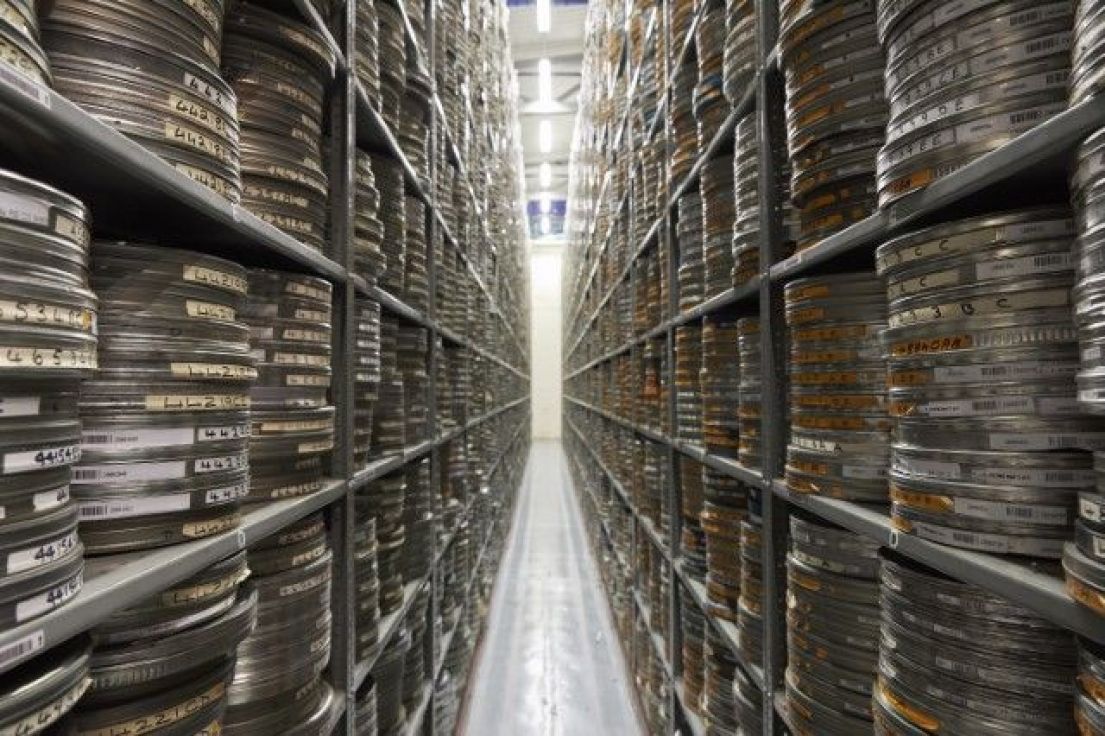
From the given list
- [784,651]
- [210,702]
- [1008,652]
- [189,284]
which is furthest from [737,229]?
[210,702]

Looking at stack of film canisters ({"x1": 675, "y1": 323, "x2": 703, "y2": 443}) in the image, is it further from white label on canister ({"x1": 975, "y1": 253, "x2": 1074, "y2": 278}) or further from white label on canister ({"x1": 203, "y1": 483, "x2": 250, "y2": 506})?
white label on canister ({"x1": 203, "y1": 483, "x2": 250, "y2": 506})

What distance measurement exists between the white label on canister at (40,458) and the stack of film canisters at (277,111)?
89 centimetres

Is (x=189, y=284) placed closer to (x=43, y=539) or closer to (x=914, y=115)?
(x=43, y=539)

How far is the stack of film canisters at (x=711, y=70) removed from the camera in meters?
2.78

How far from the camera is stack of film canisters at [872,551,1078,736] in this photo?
1.20 metres

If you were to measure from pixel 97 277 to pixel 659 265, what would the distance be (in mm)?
3384

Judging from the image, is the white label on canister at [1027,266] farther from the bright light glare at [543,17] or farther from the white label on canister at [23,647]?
the bright light glare at [543,17]

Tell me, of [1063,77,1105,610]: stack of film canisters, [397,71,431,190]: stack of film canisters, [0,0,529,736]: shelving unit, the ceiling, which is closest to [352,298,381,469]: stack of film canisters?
[0,0,529,736]: shelving unit

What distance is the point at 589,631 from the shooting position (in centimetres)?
596

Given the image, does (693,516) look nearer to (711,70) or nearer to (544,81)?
(711,70)

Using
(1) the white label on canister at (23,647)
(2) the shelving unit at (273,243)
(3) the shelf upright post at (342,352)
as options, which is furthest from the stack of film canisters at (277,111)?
(1) the white label on canister at (23,647)

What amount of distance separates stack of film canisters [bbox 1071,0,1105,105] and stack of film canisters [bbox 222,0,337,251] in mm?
1595

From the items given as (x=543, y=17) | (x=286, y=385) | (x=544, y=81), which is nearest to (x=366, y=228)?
(x=286, y=385)

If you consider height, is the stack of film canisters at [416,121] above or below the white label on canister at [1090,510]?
above
